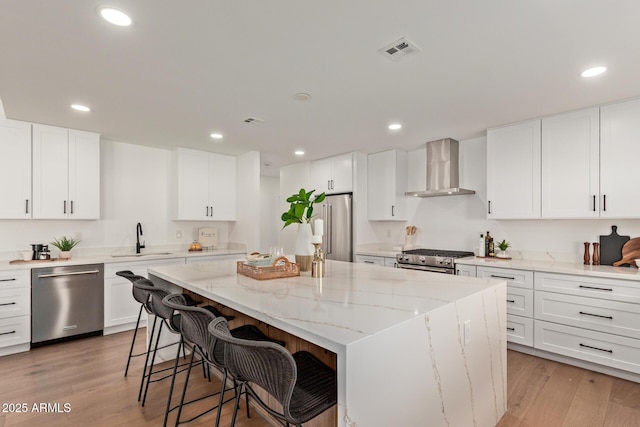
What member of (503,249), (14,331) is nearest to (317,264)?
(503,249)

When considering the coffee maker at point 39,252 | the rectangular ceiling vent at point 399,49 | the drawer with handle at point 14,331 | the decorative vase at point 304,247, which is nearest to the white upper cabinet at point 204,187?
the coffee maker at point 39,252

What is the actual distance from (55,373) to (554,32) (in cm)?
452

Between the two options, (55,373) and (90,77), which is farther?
(55,373)

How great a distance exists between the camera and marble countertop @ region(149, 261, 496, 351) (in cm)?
126

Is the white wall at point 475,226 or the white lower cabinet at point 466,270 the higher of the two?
the white wall at point 475,226

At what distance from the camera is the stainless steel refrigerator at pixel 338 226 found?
4.90 m

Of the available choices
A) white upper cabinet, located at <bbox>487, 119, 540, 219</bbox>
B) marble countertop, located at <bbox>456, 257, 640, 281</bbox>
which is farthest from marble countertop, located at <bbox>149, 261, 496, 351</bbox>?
white upper cabinet, located at <bbox>487, 119, 540, 219</bbox>

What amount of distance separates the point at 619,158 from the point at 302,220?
Answer: 2935 mm

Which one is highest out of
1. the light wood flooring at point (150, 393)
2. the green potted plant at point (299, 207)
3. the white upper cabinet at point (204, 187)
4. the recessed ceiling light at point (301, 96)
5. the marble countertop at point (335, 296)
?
the recessed ceiling light at point (301, 96)

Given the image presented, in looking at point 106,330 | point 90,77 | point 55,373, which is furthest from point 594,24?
point 106,330

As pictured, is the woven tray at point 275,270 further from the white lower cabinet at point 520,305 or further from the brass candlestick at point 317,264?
the white lower cabinet at point 520,305

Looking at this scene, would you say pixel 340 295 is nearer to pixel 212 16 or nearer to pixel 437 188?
pixel 212 16

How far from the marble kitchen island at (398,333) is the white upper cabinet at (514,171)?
1775 millimetres

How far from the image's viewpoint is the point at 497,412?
207 cm
